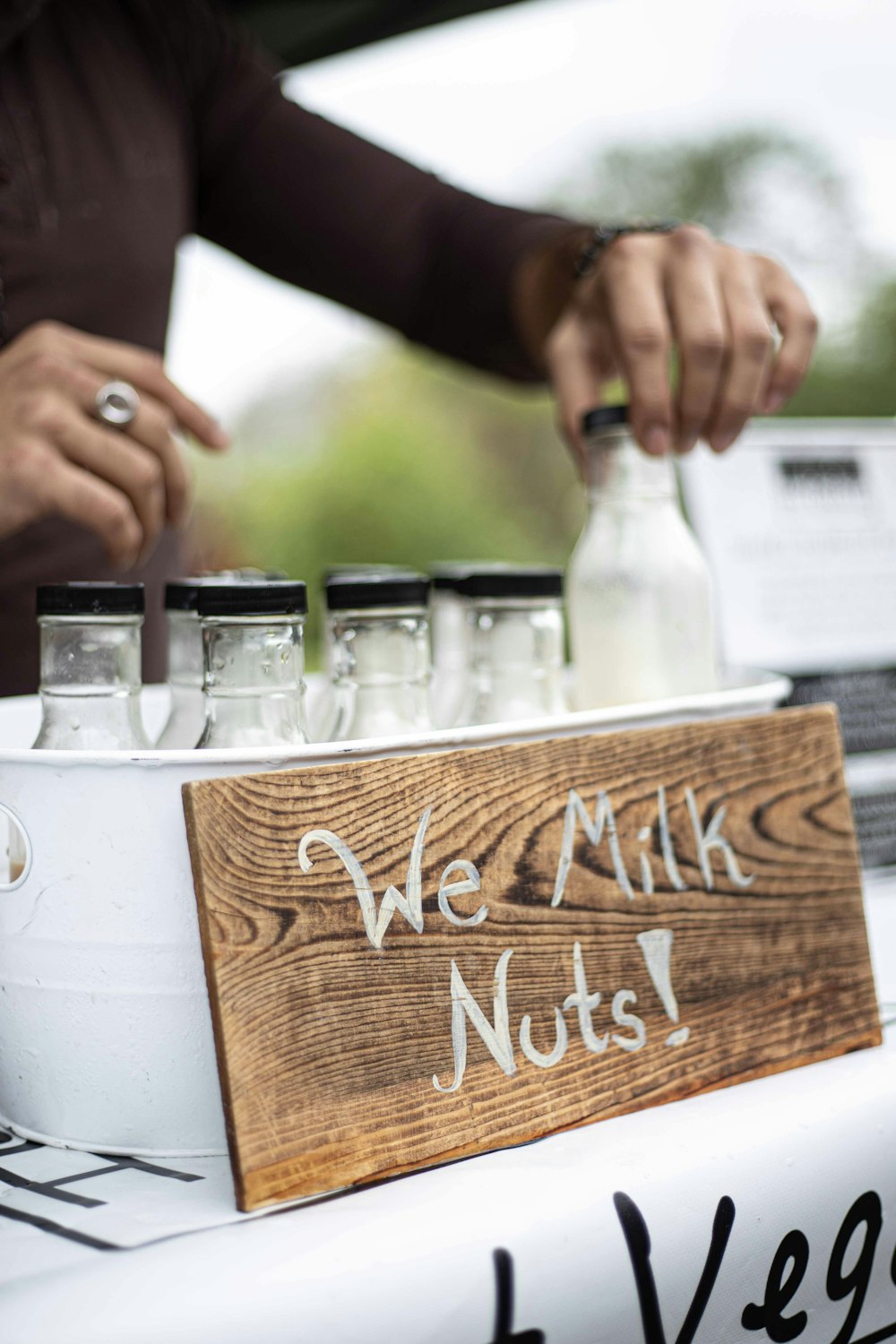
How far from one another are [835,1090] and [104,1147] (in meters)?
0.28

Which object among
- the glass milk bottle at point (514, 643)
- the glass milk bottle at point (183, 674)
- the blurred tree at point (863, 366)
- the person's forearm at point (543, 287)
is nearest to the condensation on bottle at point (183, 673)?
the glass milk bottle at point (183, 674)

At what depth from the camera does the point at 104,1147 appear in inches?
16.4

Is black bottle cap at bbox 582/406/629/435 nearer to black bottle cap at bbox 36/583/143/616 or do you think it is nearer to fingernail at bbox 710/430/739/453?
fingernail at bbox 710/430/739/453

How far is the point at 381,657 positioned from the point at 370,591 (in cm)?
4

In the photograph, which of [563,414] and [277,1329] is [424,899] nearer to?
[277,1329]

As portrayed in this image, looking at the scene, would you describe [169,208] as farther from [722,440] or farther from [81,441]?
[722,440]

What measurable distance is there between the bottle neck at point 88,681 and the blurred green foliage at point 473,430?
763cm

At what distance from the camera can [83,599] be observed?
43 cm

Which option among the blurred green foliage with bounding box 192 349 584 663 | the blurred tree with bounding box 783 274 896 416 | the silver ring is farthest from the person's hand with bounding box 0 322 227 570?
the blurred tree with bounding box 783 274 896 416

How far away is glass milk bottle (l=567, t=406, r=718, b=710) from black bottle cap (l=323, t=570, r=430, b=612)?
5.9 inches

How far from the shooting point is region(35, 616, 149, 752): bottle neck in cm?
44

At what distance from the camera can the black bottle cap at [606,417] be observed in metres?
0.62

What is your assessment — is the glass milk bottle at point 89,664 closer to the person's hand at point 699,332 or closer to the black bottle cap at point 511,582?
the black bottle cap at point 511,582

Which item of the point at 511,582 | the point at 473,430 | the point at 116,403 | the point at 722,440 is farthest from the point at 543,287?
the point at 473,430
